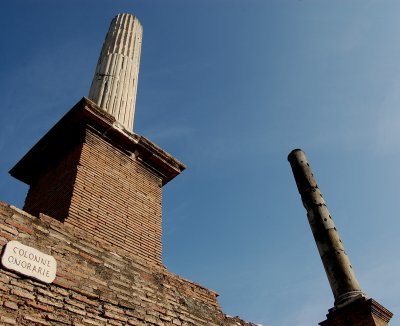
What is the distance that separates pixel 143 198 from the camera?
275 inches

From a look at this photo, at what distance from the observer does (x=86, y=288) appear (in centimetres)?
474

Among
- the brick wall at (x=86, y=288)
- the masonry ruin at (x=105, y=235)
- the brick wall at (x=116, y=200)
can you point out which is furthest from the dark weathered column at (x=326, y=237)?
the brick wall at (x=116, y=200)

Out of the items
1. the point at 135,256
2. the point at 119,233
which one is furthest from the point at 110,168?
the point at 135,256

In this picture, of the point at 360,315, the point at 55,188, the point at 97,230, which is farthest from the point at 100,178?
the point at 360,315

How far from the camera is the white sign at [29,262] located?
4.21 meters

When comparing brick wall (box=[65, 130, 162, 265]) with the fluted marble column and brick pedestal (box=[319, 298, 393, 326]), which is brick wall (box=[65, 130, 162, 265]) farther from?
brick pedestal (box=[319, 298, 393, 326])

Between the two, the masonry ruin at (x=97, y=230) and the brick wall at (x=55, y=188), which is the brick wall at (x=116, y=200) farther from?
the brick wall at (x=55, y=188)

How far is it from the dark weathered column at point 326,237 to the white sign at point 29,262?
16.2ft

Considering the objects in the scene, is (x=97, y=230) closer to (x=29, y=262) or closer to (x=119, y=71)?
(x=29, y=262)

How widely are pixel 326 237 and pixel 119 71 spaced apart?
18.8 ft

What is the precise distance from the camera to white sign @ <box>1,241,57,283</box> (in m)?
4.21

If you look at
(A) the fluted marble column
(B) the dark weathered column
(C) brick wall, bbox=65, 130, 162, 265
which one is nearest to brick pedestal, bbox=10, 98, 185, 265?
(C) brick wall, bbox=65, 130, 162, 265

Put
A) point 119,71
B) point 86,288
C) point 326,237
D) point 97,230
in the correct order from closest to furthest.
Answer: point 86,288
point 97,230
point 326,237
point 119,71

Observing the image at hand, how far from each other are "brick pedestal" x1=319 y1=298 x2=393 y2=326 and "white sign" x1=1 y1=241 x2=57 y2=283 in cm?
445
